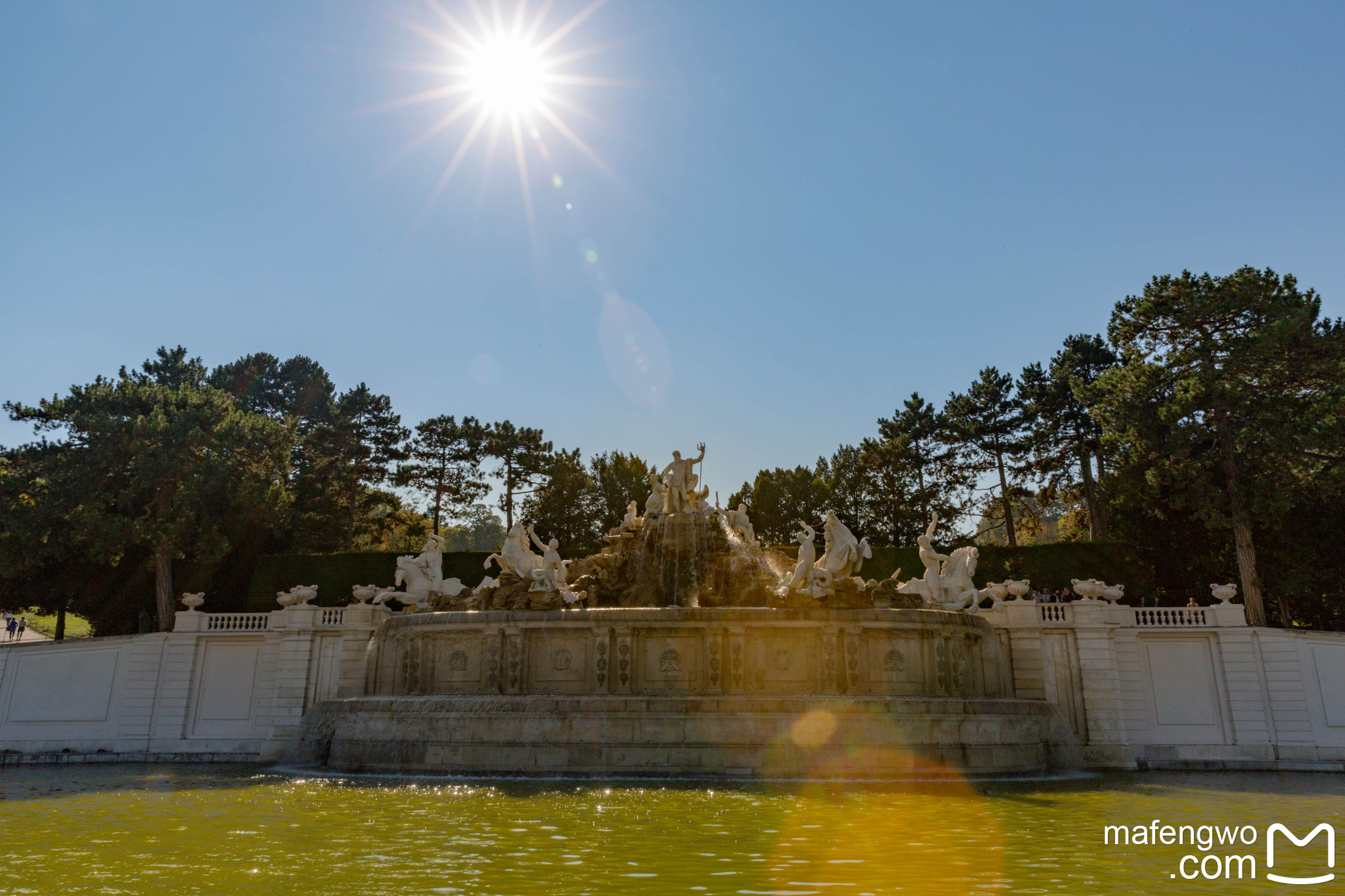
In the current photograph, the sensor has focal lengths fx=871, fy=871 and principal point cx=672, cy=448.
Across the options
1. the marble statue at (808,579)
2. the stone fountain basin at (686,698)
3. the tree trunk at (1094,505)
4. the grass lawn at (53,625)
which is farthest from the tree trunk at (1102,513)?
the grass lawn at (53,625)

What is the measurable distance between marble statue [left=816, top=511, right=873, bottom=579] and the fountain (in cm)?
7

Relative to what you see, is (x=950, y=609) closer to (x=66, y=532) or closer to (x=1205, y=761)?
(x=1205, y=761)

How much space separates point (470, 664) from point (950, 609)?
1376cm

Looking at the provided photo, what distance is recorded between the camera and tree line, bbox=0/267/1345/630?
3247 centimetres

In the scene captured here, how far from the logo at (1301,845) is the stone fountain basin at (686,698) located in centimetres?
664

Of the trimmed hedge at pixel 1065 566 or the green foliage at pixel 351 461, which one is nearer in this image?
the trimmed hedge at pixel 1065 566

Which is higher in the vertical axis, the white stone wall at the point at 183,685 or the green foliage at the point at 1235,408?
the green foliage at the point at 1235,408

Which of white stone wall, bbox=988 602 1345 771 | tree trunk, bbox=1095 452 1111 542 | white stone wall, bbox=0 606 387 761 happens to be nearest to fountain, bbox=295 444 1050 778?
white stone wall, bbox=988 602 1345 771

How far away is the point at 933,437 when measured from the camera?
51.6 meters

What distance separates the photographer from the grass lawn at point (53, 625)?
183ft

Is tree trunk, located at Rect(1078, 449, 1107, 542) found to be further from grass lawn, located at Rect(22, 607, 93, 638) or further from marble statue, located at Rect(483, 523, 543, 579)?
grass lawn, located at Rect(22, 607, 93, 638)

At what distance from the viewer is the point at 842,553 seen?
2334cm

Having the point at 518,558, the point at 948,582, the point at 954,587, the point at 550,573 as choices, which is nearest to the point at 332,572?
the point at 518,558

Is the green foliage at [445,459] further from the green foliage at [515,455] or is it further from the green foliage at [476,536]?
the green foliage at [476,536]
